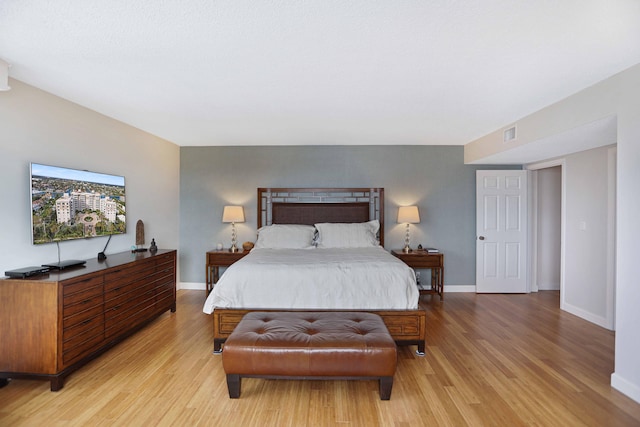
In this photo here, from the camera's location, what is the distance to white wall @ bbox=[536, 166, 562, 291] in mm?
5344

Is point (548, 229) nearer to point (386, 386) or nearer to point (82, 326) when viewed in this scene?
point (386, 386)

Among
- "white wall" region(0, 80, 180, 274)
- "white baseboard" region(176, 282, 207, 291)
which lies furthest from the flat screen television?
"white baseboard" region(176, 282, 207, 291)

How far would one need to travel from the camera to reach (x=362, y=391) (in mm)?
2352

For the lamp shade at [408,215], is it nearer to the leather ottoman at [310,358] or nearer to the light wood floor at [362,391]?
the light wood floor at [362,391]

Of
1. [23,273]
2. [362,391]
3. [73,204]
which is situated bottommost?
[362,391]

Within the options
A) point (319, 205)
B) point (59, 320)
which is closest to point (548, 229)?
point (319, 205)

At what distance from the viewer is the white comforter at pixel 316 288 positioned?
3.04m

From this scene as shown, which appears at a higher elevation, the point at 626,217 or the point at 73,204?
the point at 73,204

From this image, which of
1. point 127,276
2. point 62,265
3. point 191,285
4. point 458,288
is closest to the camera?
point 62,265

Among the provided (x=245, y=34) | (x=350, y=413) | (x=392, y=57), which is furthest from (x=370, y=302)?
(x=245, y=34)

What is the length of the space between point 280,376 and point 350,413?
0.53 m

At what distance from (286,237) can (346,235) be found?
0.88m

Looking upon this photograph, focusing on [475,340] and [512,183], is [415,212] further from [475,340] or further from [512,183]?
[475,340]

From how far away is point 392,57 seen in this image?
222 centimetres
